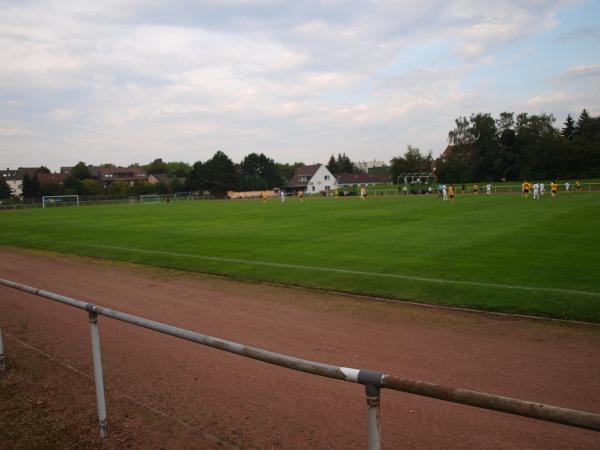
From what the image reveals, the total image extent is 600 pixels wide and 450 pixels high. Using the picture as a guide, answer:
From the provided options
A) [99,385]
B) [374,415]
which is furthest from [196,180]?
[374,415]

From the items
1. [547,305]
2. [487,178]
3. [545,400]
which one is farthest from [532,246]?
[487,178]

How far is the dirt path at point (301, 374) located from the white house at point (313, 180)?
10639cm

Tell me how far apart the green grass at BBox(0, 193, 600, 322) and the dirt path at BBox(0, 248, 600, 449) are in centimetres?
124

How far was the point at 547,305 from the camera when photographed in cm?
877

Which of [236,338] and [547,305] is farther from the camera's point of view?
[547,305]

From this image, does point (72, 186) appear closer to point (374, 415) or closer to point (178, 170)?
point (178, 170)

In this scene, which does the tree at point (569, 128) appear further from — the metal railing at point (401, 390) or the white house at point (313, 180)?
the metal railing at point (401, 390)

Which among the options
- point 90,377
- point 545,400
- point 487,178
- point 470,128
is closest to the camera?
point 545,400

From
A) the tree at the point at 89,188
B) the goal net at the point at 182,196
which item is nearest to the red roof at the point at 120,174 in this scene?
the tree at the point at 89,188

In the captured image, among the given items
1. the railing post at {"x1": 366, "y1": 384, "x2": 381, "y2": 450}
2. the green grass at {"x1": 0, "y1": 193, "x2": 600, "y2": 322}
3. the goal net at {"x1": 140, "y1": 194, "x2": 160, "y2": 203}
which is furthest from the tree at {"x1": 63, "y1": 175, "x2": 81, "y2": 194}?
the railing post at {"x1": 366, "y1": 384, "x2": 381, "y2": 450}

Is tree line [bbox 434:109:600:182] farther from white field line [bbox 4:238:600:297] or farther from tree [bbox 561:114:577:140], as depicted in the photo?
white field line [bbox 4:238:600:297]

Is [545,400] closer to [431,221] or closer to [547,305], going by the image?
[547,305]

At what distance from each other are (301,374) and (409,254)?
9.54 meters

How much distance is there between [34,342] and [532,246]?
47.3 ft
